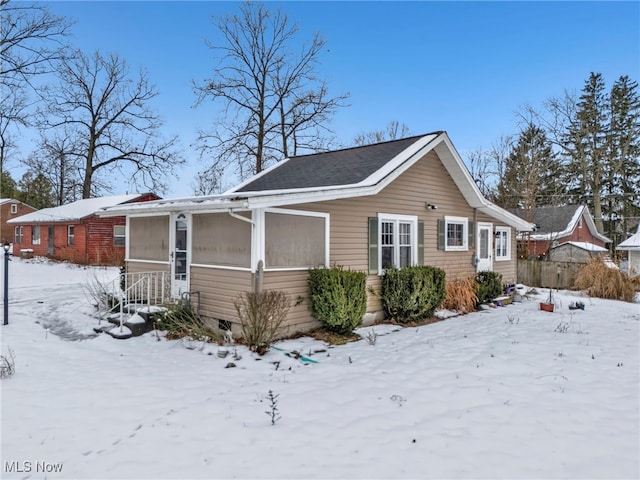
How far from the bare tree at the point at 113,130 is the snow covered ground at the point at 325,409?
78.6 feet

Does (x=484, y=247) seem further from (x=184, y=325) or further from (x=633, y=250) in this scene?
(x=633, y=250)

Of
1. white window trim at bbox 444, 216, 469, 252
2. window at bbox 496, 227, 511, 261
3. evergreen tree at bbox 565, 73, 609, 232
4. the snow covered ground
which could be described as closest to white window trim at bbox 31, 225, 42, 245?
the snow covered ground

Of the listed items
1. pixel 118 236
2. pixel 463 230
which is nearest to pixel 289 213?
pixel 463 230

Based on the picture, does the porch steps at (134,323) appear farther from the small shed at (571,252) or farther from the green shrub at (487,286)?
the small shed at (571,252)

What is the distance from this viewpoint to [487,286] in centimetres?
1164

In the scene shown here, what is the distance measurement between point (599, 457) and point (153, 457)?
366 centimetres

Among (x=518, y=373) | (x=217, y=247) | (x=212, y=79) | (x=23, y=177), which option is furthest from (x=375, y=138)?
(x=23, y=177)

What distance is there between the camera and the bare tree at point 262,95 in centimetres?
2081

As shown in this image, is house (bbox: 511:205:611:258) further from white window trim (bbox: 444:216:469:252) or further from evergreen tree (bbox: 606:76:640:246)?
white window trim (bbox: 444:216:469:252)

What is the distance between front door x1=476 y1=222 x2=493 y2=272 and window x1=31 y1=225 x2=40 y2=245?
25.1 meters

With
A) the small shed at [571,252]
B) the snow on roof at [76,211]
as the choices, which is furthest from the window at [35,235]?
the small shed at [571,252]

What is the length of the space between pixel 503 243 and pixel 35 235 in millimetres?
26265

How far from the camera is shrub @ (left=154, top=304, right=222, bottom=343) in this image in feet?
22.7

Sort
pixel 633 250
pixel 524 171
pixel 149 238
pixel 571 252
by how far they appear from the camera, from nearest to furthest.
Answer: pixel 149 238 → pixel 633 250 → pixel 571 252 → pixel 524 171
